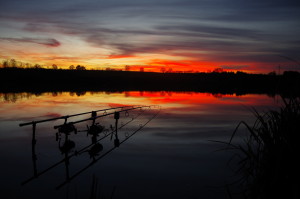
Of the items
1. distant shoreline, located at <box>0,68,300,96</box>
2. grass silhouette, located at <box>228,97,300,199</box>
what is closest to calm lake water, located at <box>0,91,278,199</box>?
grass silhouette, located at <box>228,97,300,199</box>

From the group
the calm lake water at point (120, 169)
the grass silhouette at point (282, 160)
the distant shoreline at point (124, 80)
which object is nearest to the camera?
the grass silhouette at point (282, 160)

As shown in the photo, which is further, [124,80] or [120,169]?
[124,80]

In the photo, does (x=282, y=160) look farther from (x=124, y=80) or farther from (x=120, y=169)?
(x=124, y=80)

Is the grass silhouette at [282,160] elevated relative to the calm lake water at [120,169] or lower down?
elevated

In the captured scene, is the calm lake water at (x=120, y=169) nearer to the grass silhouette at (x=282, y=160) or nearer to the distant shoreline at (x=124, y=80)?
the grass silhouette at (x=282, y=160)

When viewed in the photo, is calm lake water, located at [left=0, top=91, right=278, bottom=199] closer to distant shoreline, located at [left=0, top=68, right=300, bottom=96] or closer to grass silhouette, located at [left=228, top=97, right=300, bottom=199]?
grass silhouette, located at [left=228, top=97, right=300, bottom=199]

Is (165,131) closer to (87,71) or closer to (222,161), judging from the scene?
(222,161)

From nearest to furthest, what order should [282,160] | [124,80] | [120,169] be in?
[282,160], [120,169], [124,80]

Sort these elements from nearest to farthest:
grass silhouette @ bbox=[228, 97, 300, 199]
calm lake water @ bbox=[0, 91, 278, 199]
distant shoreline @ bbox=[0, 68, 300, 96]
Result: grass silhouette @ bbox=[228, 97, 300, 199] < calm lake water @ bbox=[0, 91, 278, 199] < distant shoreline @ bbox=[0, 68, 300, 96]

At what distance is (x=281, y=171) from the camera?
15.1ft

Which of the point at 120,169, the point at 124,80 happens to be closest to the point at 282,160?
the point at 120,169

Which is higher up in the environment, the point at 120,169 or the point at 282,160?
the point at 282,160

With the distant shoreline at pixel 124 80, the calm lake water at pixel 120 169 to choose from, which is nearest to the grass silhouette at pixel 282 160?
the calm lake water at pixel 120 169

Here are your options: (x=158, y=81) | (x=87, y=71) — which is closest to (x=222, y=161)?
(x=158, y=81)
